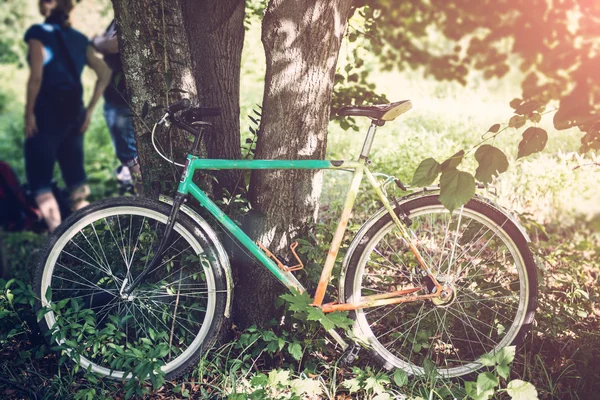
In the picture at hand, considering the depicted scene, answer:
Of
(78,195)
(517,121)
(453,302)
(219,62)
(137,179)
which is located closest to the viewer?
(517,121)

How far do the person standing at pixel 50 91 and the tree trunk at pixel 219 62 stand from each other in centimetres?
199

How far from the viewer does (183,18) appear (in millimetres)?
2504

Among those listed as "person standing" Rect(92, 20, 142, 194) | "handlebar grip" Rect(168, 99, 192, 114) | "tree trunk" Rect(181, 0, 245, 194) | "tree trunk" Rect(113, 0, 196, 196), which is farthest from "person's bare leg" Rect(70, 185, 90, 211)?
"handlebar grip" Rect(168, 99, 192, 114)

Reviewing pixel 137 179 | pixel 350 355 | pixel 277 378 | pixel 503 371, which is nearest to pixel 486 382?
pixel 503 371

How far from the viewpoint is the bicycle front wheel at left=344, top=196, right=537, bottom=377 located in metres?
2.33

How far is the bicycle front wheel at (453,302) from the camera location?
233 centimetres

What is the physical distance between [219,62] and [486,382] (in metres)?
1.98

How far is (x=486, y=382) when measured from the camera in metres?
2.01

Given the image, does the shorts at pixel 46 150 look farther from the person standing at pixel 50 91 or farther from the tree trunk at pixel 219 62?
the tree trunk at pixel 219 62

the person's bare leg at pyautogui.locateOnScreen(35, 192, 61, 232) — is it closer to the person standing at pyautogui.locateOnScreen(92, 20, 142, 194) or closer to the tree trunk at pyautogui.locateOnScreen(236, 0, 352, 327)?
the person standing at pyautogui.locateOnScreen(92, 20, 142, 194)

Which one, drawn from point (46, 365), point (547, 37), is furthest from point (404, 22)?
point (46, 365)

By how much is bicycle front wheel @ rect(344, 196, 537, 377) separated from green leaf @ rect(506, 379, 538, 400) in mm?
432

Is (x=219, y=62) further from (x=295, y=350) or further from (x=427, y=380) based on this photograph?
(x=427, y=380)

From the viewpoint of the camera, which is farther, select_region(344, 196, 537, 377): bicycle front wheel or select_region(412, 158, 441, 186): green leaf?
select_region(344, 196, 537, 377): bicycle front wheel
